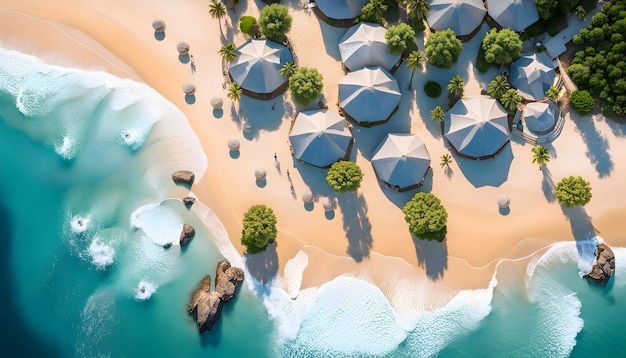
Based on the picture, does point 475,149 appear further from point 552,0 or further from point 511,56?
point 552,0

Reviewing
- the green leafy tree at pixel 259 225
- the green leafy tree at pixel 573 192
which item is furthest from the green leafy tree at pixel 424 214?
the green leafy tree at pixel 259 225

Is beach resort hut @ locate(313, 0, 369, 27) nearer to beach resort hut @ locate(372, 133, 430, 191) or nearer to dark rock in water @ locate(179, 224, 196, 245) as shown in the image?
beach resort hut @ locate(372, 133, 430, 191)

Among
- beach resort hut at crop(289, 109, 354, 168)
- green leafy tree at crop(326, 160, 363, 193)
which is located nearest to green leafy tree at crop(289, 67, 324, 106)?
beach resort hut at crop(289, 109, 354, 168)

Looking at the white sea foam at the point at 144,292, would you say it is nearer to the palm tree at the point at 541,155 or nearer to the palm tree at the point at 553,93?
the palm tree at the point at 541,155

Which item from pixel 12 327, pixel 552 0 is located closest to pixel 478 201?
pixel 552 0

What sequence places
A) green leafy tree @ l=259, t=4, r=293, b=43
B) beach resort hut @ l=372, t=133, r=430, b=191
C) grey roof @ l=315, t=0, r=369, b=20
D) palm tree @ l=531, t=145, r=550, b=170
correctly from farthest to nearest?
grey roof @ l=315, t=0, r=369, b=20, green leafy tree @ l=259, t=4, r=293, b=43, palm tree @ l=531, t=145, r=550, b=170, beach resort hut @ l=372, t=133, r=430, b=191

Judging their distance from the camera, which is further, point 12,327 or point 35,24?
point 35,24

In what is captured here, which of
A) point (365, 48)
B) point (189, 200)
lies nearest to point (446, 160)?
point (365, 48)
